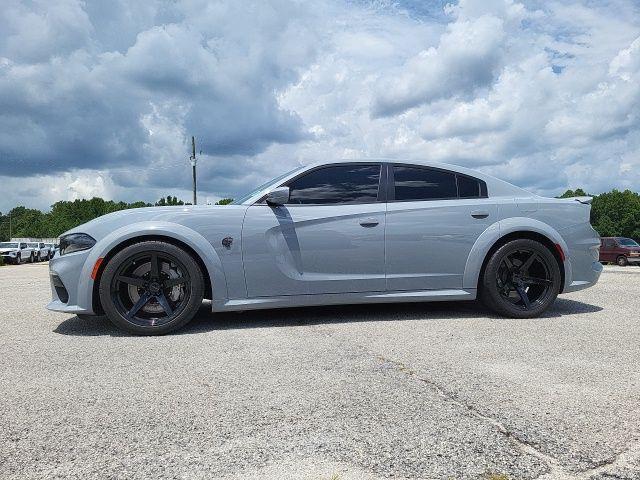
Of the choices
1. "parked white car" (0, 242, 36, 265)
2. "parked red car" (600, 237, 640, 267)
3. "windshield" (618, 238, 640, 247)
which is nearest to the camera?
"parked red car" (600, 237, 640, 267)

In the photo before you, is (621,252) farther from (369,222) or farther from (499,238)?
(369,222)

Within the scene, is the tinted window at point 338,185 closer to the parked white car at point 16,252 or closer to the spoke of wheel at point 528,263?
the spoke of wheel at point 528,263

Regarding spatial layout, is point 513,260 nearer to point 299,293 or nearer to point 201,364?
point 299,293

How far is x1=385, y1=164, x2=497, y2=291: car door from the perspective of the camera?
14.5 feet

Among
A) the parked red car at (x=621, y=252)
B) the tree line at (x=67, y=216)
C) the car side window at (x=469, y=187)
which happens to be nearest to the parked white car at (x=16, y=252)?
the car side window at (x=469, y=187)

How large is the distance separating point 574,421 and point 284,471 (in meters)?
1.22

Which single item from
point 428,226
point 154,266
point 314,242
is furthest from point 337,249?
point 154,266

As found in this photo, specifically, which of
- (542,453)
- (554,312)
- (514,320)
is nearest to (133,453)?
(542,453)

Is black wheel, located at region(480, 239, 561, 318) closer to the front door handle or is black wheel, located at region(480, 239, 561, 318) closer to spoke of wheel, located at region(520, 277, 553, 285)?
spoke of wheel, located at region(520, 277, 553, 285)

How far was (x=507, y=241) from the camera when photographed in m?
4.68

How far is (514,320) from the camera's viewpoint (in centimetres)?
446

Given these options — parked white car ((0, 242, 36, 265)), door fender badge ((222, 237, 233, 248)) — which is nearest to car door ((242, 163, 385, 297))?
door fender badge ((222, 237, 233, 248))

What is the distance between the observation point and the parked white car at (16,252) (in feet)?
107

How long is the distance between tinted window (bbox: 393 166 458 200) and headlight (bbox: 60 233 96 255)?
2.63 meters
